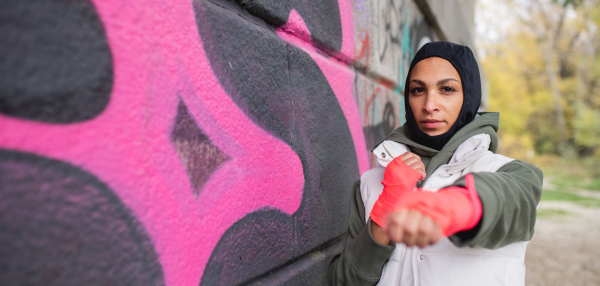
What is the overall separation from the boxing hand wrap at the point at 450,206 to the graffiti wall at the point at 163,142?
0.63 m

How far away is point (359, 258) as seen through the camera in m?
1.43

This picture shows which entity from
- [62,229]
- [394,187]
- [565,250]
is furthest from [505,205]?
[565,250]

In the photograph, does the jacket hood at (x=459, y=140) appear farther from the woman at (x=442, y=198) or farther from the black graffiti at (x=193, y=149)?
the black graffiti at (x=193, y=149)

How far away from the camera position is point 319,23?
2.00 meters

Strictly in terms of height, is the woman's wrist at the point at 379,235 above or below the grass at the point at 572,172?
above

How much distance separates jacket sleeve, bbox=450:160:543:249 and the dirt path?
4.37 m

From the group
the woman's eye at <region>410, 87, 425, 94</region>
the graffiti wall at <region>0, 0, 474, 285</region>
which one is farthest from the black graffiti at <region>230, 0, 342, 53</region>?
the woman's eye at <region>410, 87, 425, 94</region>

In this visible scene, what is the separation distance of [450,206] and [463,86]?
95cm

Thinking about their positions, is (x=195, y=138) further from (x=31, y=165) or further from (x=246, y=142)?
(x=31, y=165)

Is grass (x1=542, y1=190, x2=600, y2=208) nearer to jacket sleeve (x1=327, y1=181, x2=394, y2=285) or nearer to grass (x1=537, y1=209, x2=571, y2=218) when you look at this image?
grass (x1=537, y1=209, x2=571, y2=218)

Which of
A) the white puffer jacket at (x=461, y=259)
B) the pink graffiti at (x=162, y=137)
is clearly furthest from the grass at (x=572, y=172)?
the pink graffiti at (x=162, y=137)

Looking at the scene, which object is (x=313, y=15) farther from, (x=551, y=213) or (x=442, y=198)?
(x=551, y=213)

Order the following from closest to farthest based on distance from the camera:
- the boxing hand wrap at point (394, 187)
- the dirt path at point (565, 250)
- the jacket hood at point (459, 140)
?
the boxing hand wrap at point (394, 187) < the jacket hood at point (459, 140) < the dirt path at point (565, 250)

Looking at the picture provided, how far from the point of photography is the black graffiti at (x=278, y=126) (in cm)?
130
